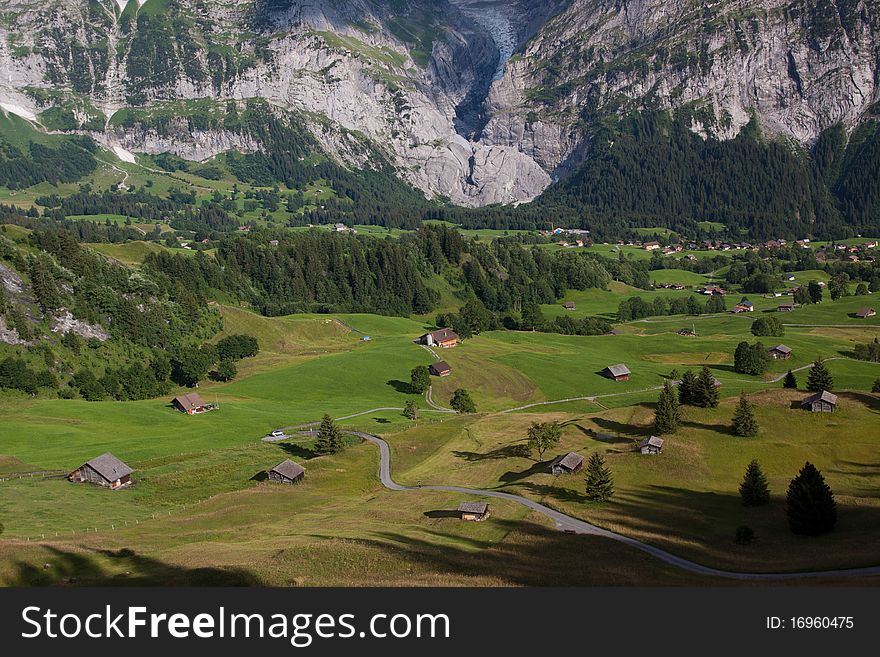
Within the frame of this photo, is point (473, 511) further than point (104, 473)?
No

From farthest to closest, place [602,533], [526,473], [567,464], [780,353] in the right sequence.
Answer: [780,353], [526,473], [567,464], [602,533]

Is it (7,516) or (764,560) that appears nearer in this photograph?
(764,560)

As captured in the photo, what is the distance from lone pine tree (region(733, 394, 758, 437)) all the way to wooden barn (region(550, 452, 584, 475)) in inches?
845

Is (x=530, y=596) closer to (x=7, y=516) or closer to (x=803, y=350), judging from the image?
(x=7, y=516)

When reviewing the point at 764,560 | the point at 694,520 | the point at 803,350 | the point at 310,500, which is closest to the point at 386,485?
the point at 310,500

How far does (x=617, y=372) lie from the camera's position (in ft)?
523

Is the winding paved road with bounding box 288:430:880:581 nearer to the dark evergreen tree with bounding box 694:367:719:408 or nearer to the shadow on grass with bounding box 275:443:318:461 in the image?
the shadow on grass with bounding box 275:443:318:461

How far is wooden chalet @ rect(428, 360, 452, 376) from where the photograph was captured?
525 feet

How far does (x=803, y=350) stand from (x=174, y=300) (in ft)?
520

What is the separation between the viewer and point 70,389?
140 meters

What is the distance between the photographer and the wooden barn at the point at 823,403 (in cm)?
9762

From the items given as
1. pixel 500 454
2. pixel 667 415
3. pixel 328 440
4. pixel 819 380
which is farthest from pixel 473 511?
pixel 819 380

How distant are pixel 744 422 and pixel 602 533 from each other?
37506 mm

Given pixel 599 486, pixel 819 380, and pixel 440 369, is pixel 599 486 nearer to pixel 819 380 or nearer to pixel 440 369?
pixel 819 380
